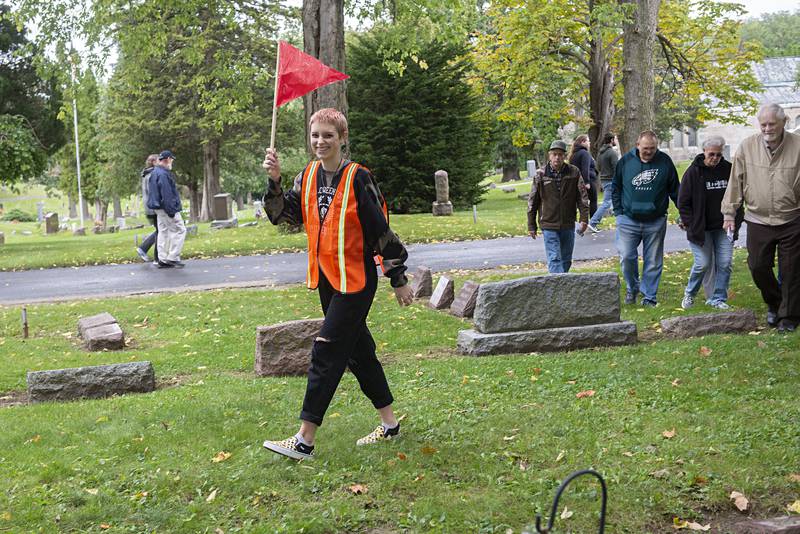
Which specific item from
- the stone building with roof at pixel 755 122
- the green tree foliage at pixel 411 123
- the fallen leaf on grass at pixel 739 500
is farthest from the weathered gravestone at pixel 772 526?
the stone building with roof at pixel 755 122

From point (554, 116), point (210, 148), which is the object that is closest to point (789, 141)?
point (554, 116)

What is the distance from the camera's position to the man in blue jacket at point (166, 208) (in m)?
16.5

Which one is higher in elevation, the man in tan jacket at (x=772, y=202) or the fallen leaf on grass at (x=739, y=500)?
the man in tan jacket at (x=772, y=202)

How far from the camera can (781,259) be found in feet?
29.1

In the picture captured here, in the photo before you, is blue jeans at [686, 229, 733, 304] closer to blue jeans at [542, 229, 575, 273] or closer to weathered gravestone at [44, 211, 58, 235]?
blue jeans at [542, 229, 575, 273]

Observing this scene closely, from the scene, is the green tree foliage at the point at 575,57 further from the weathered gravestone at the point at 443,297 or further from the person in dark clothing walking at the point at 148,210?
the weathered gravestone at the point at 443,297

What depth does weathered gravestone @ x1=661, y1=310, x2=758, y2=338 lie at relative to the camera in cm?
916

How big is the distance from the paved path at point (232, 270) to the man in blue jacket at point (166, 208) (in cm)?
38

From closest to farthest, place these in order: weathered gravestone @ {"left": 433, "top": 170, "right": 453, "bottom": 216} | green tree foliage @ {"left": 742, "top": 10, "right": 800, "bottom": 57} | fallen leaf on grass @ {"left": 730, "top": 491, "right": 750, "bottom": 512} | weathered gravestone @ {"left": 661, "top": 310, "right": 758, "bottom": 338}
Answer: fallen leaf on grass @ {"left": 730, "top": 491, "right": 750, "bottom": 512} < weathered gravestone @ {"left": 661, "top": 310, "right": 758, "bottom": 338} < weathered gravestone @ {"left": 433, "top": 170, "right": 453, "bottom": 216} < green tree foliage @ {"left": 742, "top": 10, "right": 800, "bottom": 57}

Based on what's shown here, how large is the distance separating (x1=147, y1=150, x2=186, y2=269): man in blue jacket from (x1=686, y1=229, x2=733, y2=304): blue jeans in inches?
374

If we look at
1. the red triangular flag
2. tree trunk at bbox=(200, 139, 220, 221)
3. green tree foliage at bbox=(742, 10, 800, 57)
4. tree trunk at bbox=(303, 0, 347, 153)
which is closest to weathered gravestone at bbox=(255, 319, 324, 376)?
the red triangular flag

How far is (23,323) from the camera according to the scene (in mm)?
11031

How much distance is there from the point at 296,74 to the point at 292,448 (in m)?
2.60

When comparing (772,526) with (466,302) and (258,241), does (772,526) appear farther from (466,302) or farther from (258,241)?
(258,241)
